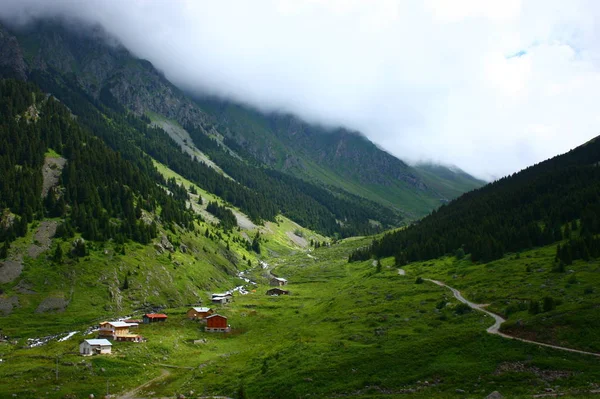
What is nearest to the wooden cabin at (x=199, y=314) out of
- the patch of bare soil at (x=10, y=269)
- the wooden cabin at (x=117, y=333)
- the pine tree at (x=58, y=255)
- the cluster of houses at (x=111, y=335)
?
the cluster of houses at (x=111, y=335)

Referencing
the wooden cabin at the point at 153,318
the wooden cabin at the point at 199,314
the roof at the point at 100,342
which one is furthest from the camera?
the wooden cabin at the point at 199,314

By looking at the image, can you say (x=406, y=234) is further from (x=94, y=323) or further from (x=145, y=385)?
(x=145, y=385)

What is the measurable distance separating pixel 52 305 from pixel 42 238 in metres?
31.8

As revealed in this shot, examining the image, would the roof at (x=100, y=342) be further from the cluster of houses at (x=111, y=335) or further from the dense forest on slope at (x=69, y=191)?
the dense forest on slope at (x=69, y=191)

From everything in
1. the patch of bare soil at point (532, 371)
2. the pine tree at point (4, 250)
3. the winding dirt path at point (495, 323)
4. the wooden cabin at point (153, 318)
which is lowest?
the wooden cabin at point (153, 318)

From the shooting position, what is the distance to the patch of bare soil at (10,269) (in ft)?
396

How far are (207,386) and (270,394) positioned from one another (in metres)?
13.7

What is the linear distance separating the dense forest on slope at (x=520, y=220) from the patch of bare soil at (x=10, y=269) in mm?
117404

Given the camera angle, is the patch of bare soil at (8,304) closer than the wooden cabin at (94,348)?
No

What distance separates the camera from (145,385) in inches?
2901

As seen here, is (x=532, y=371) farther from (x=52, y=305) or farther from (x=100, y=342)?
(x=52, y=305)

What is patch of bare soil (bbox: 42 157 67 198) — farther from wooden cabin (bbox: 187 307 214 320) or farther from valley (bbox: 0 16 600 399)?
wooden cabin (bbox: 187 307 214 320)

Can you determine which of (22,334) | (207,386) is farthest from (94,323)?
(207,386)

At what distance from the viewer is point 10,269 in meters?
124
